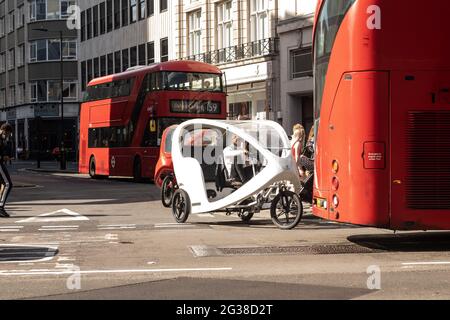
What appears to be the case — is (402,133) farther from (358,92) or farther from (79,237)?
(79,237)

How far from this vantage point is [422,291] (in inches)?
304

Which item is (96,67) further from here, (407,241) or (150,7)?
(407,241)

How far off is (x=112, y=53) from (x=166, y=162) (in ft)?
136

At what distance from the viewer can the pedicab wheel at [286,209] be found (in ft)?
47.2

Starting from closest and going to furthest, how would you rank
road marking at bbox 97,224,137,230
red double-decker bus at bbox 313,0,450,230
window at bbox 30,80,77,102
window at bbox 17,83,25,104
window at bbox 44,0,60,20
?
red double-decker bus at bbox 313,0,450,230
road marking at bbox 97,224,137,230
window at bbox 30,80,77,102
window at bbox 44,0,60,20
window at bbox 17,83,25,104

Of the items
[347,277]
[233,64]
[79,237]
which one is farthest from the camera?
[233,64]

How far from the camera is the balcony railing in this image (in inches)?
1497

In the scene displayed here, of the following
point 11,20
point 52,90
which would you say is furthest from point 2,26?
point 52,90

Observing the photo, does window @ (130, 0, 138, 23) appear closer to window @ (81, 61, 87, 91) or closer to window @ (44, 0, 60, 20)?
window @ (81, 61, 87, 91)

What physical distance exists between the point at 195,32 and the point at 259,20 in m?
7.52

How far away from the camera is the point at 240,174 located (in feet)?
50.0

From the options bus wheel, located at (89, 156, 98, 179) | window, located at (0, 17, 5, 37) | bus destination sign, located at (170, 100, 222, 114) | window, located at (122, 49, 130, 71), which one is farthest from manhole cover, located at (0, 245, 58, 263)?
window, located at (0, 17, 5, 37)

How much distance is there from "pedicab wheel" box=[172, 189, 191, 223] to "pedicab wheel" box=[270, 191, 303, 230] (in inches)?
66.3
